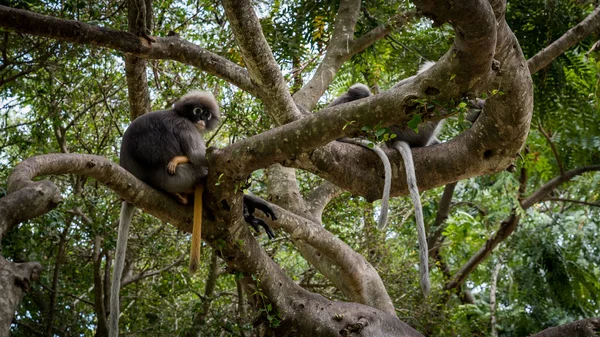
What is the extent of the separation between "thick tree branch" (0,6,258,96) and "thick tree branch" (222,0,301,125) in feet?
0.59

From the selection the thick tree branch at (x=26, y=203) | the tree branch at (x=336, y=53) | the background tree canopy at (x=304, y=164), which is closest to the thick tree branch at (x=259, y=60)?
the background tree canopy at (x=304, y=164)

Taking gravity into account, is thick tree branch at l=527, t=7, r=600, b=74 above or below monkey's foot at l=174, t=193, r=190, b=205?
above

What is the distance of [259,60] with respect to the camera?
10.8 feet

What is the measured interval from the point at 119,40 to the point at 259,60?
2.41 feet

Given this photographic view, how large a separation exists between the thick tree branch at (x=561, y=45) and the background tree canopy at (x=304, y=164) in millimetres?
13

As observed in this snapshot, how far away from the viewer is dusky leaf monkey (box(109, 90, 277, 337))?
3109 mm

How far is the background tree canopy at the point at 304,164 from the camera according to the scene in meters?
2.61

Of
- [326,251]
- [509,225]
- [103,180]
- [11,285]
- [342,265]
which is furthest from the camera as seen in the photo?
[509,225]

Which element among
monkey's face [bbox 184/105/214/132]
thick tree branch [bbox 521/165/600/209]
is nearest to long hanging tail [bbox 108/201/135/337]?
monkey's face [bbox 184/105/214/132]

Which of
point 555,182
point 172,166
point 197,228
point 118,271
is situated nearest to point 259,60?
point 172,166

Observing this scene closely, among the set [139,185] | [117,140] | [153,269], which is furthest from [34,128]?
[139,185]

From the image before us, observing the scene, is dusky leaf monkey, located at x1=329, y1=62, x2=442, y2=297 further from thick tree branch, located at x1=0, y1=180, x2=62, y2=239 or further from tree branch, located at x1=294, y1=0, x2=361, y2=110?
thick tree branch, located at x1=0, y1=180, x2=62, y2=239

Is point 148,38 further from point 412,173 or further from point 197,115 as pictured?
point 412,173

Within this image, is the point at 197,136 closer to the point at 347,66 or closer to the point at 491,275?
the point at 347,66
